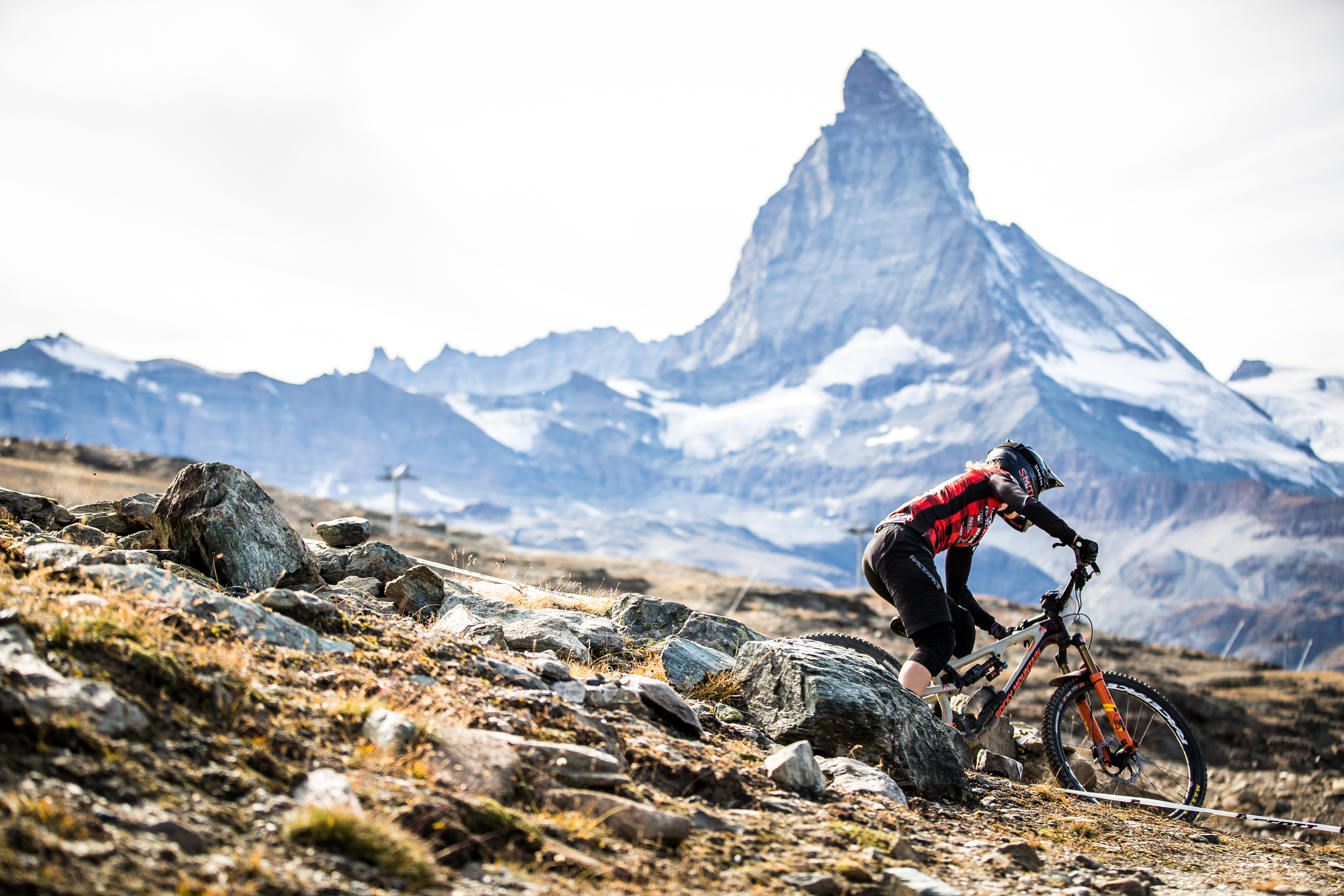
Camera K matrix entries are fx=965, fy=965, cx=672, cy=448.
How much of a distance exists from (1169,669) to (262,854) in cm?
8539

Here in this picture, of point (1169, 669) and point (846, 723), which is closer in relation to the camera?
point (846, 723)

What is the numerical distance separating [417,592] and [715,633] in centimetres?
298

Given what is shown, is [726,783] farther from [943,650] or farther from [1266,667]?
[1266,667]

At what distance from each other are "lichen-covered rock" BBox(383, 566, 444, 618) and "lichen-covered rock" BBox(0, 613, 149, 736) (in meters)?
3.98

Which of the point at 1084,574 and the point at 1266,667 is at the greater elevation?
the point at 1084,574

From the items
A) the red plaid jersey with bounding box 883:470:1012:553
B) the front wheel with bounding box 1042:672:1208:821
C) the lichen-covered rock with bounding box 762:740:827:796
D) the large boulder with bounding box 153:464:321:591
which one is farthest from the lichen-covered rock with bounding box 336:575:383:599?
the front wheel with bounding box 1042:672:1208:821

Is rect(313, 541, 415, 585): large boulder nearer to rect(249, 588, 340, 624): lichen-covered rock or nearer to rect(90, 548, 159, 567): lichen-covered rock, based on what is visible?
rect(90, 548, 159, 567): lichen-covered rock

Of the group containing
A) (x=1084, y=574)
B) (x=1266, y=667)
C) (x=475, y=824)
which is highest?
(x=1084, y=574)

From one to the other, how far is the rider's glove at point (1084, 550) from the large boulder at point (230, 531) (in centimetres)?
607

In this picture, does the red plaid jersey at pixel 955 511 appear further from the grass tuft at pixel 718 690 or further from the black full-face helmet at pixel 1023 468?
the grass tuft at pixel 718 690

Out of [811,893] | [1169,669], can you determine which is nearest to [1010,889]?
[811,893]

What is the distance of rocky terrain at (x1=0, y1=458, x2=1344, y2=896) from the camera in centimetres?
363

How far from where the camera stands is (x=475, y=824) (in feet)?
13.4

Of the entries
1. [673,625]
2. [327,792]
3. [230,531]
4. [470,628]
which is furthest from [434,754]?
[673,625]
